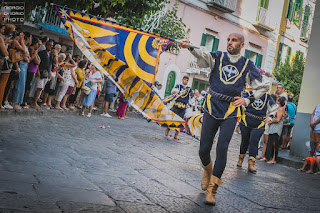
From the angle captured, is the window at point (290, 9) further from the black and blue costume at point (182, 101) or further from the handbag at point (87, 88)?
the black and blue costume at point (182, 101)

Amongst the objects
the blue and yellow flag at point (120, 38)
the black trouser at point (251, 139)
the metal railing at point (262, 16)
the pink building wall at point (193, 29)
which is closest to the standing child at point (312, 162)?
the black trouser at point (251, 139)

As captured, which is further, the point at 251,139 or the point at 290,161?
the point at 290,161

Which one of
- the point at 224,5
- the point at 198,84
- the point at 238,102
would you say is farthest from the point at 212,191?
the point at 224,5

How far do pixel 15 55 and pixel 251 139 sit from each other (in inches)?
223

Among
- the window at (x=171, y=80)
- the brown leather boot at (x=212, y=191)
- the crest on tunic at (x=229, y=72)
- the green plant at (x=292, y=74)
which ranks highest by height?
the green plant at (x=292, y=74)

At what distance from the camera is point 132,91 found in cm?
626

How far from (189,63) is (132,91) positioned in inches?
883

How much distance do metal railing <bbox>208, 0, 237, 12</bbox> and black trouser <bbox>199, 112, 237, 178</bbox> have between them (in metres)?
24.1

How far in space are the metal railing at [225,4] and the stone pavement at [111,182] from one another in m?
21.7

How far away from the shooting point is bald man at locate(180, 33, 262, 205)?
4.75m

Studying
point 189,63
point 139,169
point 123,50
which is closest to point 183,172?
point 139,169

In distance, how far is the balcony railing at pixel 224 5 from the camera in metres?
27.9

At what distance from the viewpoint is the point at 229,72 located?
488 cm

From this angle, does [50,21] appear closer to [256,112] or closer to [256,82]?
[256,112]
